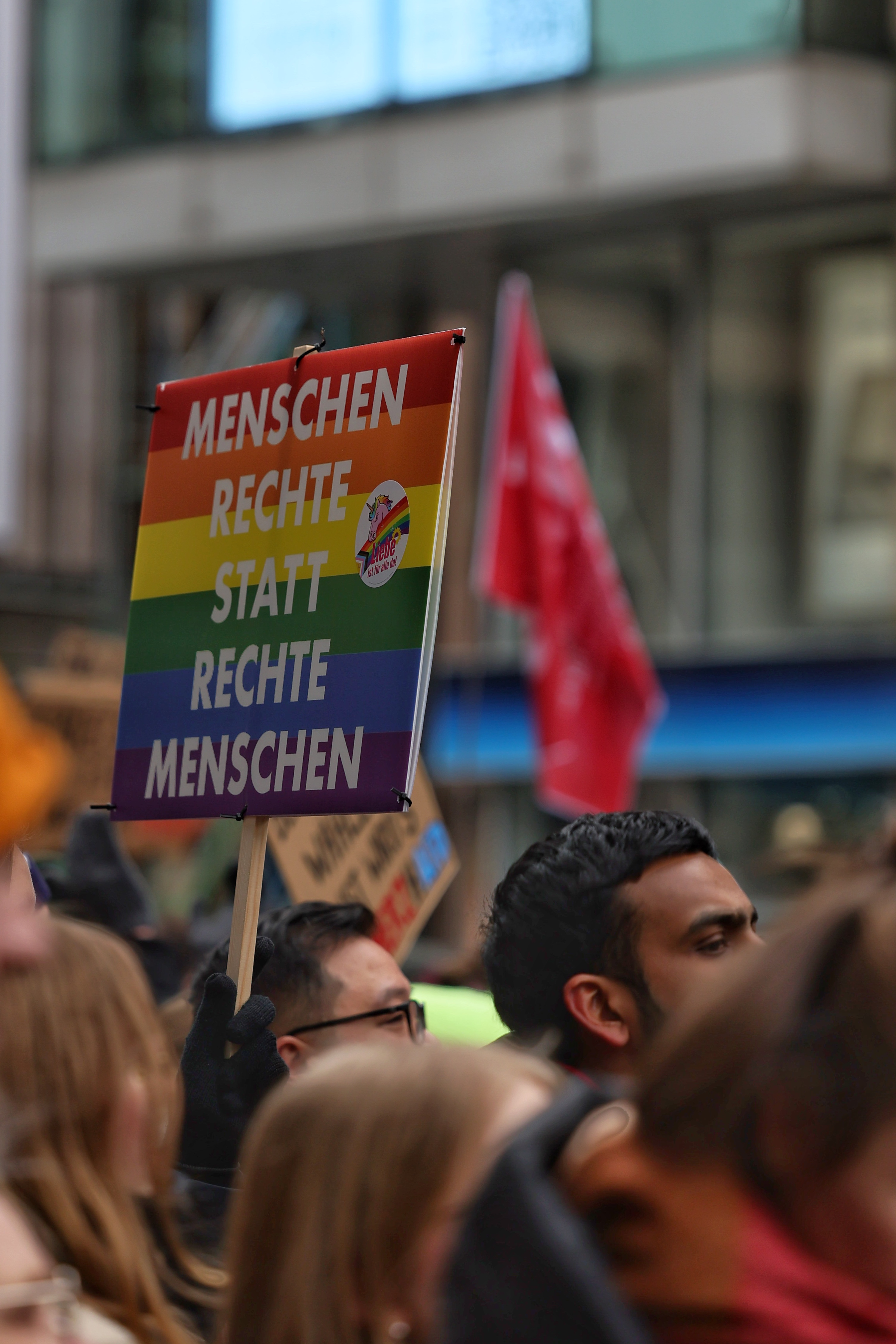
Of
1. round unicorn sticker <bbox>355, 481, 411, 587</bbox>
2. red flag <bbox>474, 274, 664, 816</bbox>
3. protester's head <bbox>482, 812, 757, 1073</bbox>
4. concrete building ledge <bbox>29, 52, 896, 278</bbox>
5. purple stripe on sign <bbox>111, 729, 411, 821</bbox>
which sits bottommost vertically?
protester's head <bbox>482, 812, 757, 1073</bbox>

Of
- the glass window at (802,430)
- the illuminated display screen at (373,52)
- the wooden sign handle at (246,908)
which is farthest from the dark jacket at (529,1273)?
the illuminated display screen at (373,52)

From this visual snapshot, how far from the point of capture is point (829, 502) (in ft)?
44.4

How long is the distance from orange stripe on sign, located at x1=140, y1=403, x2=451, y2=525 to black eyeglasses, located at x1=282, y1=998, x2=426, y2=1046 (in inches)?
33.2

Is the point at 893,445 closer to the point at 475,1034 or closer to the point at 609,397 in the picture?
the point at 609,397

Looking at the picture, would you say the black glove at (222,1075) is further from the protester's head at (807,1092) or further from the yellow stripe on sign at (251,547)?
the protester's head at (807,1092)

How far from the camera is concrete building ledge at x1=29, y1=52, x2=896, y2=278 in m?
12.7

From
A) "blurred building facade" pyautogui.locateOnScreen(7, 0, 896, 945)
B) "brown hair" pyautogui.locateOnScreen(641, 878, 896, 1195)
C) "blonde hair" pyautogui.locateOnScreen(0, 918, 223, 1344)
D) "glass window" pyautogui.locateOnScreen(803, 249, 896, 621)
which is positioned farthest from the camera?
"glass window" pyautogui.locateOnScreen(803, 249, 896, 621)

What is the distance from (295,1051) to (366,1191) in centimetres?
157

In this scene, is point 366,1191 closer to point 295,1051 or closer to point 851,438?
point 295,1051

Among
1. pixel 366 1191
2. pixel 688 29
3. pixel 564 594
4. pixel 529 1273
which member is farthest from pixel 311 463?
pixel 688 29

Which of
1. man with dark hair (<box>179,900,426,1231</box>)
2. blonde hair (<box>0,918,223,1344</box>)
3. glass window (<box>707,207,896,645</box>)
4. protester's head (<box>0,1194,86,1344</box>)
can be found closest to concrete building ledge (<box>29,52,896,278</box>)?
glass window (<box>707,207,896,645</box>)

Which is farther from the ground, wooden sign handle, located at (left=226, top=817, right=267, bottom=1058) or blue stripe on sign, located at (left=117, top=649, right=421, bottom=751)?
blue stripe on sign, located at (left=117, top=649, right=421, bottom=751)

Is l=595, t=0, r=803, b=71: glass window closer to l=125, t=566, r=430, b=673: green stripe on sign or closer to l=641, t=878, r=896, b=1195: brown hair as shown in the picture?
l=125, t=566, r=430, b=673: green stripe on sign

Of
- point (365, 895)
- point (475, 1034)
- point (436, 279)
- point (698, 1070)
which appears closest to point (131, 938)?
point (365, 895)
